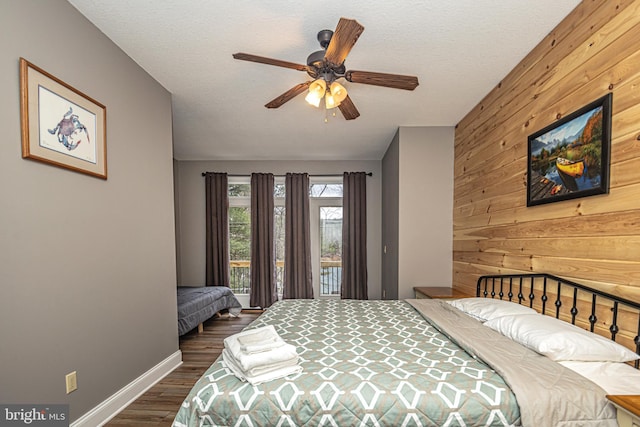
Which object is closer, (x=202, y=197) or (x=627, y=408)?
(x=627, y=408)

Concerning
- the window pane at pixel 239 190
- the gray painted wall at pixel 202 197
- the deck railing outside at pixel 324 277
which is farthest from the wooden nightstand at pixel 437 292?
the window pane at pixel 239 190

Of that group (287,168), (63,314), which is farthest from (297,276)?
(63,314)

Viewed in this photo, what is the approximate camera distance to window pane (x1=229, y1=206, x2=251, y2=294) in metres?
5.21

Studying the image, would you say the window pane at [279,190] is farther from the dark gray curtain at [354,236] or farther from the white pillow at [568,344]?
the white pillow at [568,344]

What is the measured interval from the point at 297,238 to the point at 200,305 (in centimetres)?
188

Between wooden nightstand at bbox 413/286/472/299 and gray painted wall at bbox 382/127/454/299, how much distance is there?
0.37 feet

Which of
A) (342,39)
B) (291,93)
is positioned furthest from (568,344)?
(291,93)

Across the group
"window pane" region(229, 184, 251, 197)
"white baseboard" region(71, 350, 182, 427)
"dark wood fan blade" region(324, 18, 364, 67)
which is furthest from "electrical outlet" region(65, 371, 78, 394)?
"window pane" region(229, 184, 251, 197)

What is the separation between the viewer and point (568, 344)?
138cm

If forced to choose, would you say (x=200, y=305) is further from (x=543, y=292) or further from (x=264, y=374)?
(x=543, y=292)

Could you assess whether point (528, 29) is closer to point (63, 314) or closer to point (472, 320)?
point (472, 320)

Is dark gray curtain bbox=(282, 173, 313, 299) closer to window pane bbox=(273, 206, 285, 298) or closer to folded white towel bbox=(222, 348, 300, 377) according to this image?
window pane bbox=(273, 206, 285, 298)

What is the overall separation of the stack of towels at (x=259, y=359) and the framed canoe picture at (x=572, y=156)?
183 centimetres

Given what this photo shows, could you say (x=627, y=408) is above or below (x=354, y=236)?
below
